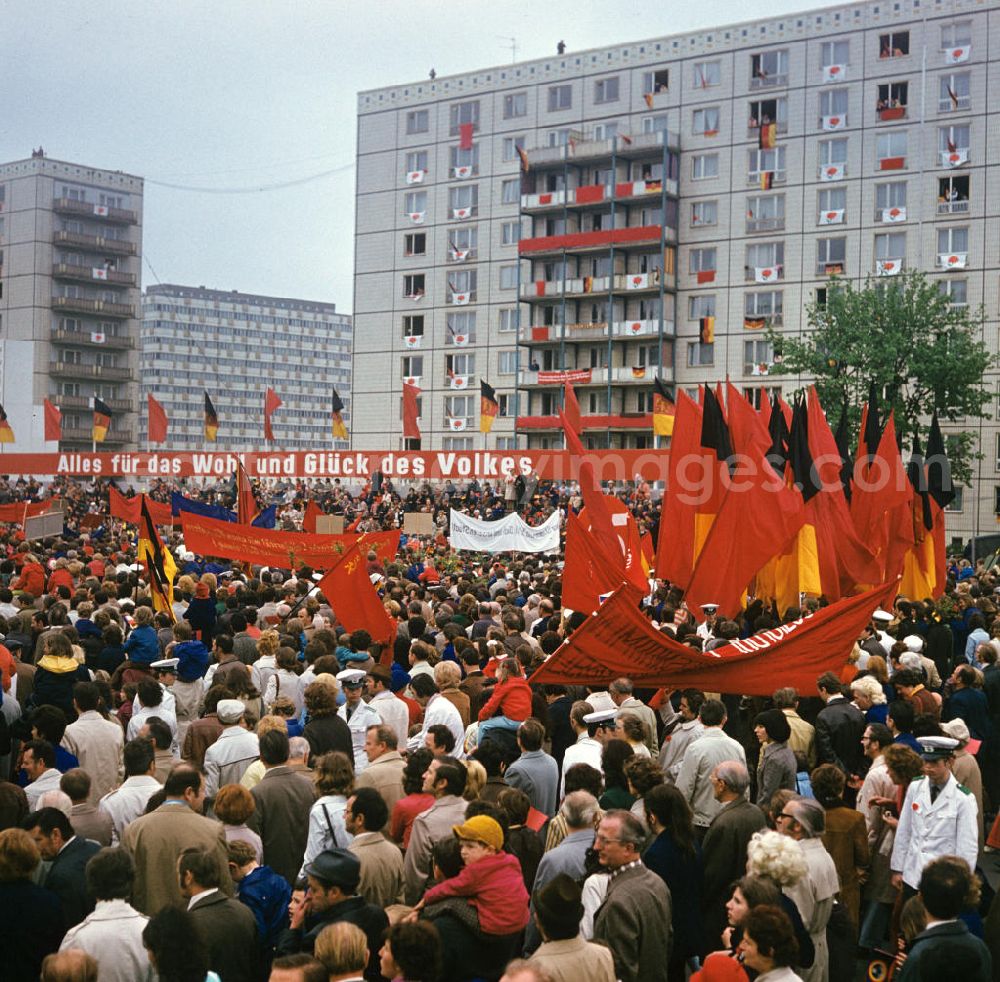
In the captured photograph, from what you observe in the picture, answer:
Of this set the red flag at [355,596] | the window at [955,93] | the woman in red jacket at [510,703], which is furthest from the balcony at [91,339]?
the woman in red jacket at [510,703]

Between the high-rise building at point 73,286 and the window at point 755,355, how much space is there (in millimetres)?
48227

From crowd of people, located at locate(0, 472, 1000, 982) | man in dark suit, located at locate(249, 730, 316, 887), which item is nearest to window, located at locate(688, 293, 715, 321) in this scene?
crowd of people, located at locate(0, 472, 1000, 982)

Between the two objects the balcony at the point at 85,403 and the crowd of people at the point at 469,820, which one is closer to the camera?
→ the crowd of people at the point at 469,820

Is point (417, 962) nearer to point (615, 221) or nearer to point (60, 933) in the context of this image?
point (60, 933)

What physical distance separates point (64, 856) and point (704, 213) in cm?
5661

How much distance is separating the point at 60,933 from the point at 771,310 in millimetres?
55200

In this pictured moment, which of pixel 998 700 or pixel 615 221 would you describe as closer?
pixel 998 700

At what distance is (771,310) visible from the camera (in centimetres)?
5825

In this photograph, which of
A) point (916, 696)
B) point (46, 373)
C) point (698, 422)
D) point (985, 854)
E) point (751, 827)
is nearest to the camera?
point (751, 827)

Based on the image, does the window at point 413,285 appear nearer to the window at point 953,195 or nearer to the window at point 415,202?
the window at point 415,202

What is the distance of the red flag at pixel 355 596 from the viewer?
14.1 metres

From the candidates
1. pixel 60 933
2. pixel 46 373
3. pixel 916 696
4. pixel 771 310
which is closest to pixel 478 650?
pixel 916 696

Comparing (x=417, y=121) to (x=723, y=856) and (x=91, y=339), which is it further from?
(x=723, y=856)

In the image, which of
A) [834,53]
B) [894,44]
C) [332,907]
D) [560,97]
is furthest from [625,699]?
[560,97]
